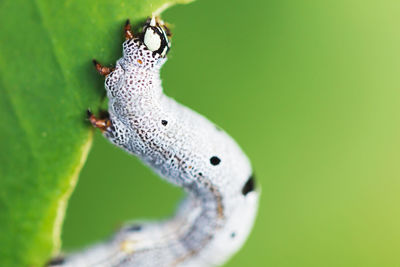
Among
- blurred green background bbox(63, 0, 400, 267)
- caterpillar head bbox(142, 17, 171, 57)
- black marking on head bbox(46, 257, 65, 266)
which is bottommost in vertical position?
black marking on head bbox(46, 257, 65, 266)

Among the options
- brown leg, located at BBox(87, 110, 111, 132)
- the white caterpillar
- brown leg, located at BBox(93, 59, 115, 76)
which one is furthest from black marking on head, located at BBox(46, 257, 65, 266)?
brown leg, located at BBox(93, 59, 115, 76)

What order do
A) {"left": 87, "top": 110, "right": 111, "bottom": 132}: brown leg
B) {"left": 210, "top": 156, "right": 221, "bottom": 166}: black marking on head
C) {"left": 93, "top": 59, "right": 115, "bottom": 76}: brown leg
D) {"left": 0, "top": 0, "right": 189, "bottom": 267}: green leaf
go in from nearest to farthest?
{"left": 0, "top": 0, "right": 189, "bottom": 267}: green leaf → {"left": 93, "top": 59, "right": 115, "bottom": 76}: brown leg → {"left": 87, "top": 110, "right": 111, "bottom": 132}: brown leg → {"left": 210, "top": 156, "right": 221, "bottom": 166}: black marking on head

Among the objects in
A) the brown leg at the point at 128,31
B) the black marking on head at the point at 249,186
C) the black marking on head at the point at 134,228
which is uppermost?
the brown leg at the point at 128,31

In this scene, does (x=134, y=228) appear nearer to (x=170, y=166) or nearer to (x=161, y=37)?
(x=170, y=166)

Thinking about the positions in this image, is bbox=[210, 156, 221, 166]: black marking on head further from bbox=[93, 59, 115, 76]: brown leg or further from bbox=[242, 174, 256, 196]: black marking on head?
bbox=[93, 59, 115, 76]: brown leg

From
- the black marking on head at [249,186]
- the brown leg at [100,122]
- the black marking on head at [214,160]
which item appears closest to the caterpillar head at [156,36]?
the brown leg at [100,122]

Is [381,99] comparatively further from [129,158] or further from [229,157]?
[129,158]

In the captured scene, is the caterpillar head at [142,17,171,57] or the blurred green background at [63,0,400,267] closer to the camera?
the caterpillar head at [142,17,171,57]

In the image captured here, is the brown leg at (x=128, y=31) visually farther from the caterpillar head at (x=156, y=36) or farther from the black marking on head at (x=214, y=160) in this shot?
the black marking on head at (x=214, y=160)
